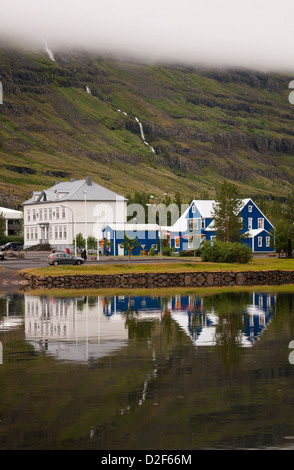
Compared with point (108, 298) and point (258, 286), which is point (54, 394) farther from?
point (258, 286)

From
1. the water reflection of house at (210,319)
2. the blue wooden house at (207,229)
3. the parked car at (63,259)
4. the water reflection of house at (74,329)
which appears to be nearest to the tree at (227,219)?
the blue wooden house at (207,229)

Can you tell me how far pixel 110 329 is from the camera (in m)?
32.5

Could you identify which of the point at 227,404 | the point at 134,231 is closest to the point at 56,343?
the point at 227,404

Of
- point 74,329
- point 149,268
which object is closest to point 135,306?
point 74,329

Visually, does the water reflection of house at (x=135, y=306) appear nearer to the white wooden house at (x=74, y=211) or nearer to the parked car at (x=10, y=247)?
the white wooden house at (x=74, y=211)

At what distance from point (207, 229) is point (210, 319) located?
80.3m

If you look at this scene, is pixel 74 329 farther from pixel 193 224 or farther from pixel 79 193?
pixel 79 193

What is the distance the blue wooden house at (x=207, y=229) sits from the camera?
117188mm

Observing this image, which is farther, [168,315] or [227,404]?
[168,315]

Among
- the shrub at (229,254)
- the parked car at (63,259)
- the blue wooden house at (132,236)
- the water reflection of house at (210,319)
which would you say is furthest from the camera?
the blue wooden house at (132,236)

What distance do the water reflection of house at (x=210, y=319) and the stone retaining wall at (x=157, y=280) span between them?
53.8ft

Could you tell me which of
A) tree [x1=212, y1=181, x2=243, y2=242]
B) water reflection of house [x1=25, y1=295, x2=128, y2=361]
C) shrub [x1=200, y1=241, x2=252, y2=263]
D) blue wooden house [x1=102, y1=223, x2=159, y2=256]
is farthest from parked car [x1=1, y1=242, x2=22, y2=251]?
water reflection of house [x1=25, y1=295, x2=128, y2=361]
